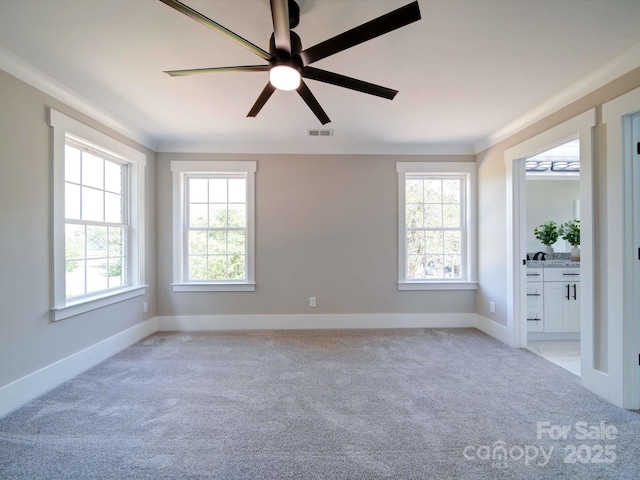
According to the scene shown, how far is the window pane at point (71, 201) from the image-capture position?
8.82 ft

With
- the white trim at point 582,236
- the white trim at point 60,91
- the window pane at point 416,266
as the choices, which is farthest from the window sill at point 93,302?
the white trim at point 582,236

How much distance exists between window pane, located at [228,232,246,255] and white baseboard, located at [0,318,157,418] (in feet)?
4.69

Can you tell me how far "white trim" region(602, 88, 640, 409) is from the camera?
2.08 meters

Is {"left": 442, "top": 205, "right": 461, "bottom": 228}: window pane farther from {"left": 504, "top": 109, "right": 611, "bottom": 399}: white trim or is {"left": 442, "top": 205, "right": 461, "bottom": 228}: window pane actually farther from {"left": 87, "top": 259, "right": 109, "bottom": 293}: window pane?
{"left": 87, "top": 259, "right": 109, "bottom": 293}: window pane

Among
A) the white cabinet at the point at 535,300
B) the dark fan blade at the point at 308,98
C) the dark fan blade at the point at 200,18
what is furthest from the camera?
the white cabinet at the point at 535,300

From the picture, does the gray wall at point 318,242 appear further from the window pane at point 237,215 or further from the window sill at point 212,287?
the window pane at point 237,215

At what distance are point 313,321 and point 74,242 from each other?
2740 millimetres

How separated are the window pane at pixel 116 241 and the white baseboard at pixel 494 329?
4549 millimetres

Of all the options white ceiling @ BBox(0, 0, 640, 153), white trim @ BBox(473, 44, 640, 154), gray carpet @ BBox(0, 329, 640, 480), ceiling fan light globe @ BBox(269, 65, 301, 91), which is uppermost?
white ceiling @ BBox(0, 0, 640, 153)

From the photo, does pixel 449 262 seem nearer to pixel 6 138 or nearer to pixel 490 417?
pixel 490 417

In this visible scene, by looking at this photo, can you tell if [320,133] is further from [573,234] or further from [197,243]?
[573,234]

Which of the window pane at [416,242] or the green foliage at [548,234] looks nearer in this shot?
the window pane at [416,242]

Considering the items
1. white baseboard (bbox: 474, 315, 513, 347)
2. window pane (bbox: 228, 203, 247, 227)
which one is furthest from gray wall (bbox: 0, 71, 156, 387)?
white baseboard (bbox: 474, 315, 513, 347)

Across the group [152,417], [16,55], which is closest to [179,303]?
[152,417]
